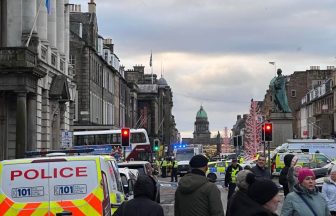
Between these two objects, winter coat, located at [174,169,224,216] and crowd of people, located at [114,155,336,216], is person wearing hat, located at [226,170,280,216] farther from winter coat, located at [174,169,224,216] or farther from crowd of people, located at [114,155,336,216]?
winter coat, located at [174,169,224,216]

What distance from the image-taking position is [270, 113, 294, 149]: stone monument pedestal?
5472 centimetres

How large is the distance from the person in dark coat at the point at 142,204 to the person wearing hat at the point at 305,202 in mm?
1658

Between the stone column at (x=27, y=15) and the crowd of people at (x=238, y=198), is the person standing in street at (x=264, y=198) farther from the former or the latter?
the stone column at (x=27, y=15)

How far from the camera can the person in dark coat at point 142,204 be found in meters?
7.68

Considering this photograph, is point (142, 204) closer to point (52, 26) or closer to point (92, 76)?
point (52, 26)

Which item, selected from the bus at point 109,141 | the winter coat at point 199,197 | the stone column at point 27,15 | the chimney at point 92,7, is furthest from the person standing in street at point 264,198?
the chimney at point 92,7

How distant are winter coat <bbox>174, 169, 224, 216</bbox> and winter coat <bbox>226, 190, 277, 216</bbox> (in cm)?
142

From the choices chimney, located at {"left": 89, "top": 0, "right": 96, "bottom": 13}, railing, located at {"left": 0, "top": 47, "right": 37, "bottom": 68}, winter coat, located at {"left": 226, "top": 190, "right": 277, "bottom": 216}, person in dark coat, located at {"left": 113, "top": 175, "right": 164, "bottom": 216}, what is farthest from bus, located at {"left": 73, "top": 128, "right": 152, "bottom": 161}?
winter coat, located at {"left": 226, "top": 190, "right": 277, "bottom": 216}

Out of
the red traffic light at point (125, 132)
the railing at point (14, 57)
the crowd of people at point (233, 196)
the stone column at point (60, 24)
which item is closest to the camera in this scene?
the crowd of people at point (233, 196)

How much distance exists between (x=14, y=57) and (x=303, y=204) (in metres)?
26.7

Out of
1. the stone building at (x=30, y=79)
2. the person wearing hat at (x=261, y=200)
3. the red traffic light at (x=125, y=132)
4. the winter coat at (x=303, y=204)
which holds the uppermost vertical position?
the stone building at (x=30, y=79)

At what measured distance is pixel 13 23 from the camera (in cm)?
3619

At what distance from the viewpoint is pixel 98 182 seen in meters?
12.2

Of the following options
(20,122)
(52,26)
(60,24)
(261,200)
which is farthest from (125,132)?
(261,200)
